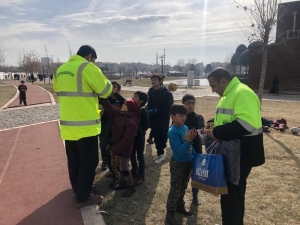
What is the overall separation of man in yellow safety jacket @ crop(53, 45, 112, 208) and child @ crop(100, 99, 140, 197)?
303mm

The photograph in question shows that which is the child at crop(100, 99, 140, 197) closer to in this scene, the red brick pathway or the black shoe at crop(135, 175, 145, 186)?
the black shoe at crop(135, 175, 145, 186)

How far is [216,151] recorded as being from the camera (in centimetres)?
269

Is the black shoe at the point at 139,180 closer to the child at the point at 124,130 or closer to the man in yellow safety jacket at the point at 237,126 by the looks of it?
the child at the point at 124,130

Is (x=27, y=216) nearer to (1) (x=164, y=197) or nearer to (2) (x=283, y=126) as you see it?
(1) (x=164, y=197)

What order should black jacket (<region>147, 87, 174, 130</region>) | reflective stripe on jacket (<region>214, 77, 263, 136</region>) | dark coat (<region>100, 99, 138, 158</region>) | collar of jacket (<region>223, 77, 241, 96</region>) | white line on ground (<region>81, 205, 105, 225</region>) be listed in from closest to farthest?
reflective stripe on jacket (<region>214, 77, 263, 136</region>) → collar of jacket (<region>223, 77, 241, 96</region>) → white line on ground (<region>81, 205, 105, 225</region>) → dark coat (<region>100, 99, 138, 158</region>) → black jacket (<region>147, 87, 174, 130</region>)

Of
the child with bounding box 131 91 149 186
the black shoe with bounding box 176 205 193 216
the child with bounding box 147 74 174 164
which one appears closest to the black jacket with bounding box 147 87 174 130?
the child with bounding box 147 74 174 164

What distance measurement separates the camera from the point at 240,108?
7.72ft

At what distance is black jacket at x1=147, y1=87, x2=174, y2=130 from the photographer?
5.46 metres

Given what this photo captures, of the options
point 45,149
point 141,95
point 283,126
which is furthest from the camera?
point 283,126

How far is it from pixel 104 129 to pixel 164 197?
5.59ft

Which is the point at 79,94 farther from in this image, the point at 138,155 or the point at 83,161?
the point at 138,155

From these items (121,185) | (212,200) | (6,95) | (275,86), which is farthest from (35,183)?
(275,86)

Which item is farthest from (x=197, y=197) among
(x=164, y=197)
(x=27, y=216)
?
(x=27, y=216)

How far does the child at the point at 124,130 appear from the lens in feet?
12.3
